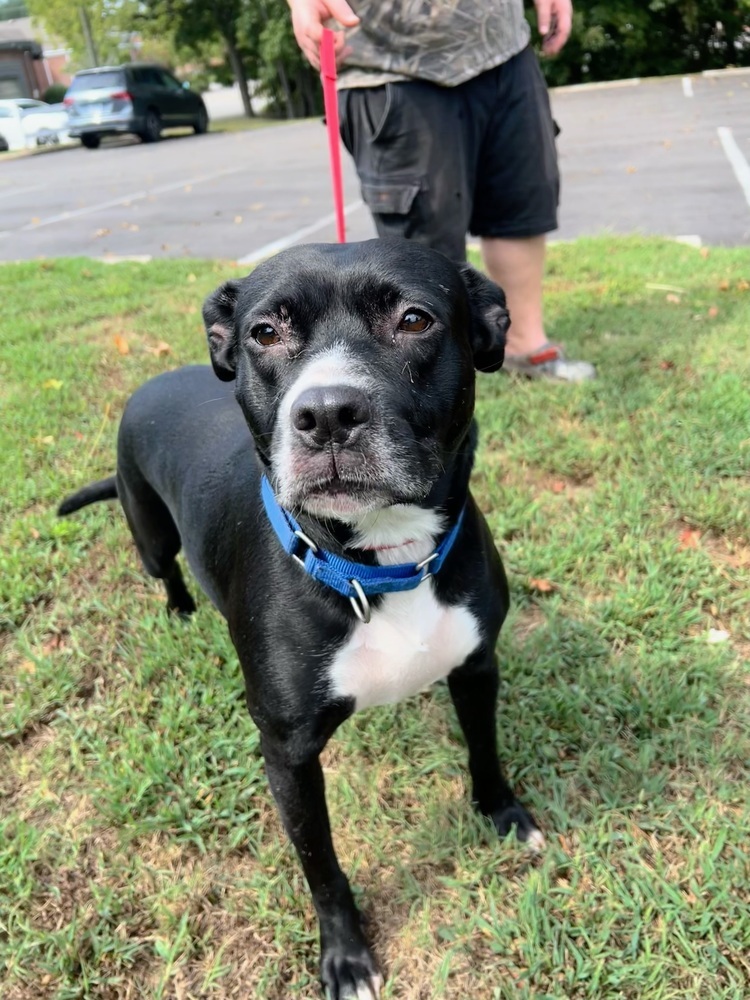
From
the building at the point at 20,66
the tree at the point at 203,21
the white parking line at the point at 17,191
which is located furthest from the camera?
the building at the point at 20,66

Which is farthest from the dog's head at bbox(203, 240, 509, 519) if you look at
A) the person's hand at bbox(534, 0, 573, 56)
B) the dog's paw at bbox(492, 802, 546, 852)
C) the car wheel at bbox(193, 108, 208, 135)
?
the car wheel at bbox(193, 108, 208, 135)

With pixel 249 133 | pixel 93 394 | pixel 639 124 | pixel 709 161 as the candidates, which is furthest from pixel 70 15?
pixel 93 394

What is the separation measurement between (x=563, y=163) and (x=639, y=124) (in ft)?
13.9

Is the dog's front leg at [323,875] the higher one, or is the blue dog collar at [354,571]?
the blue dog collar at [354,571]

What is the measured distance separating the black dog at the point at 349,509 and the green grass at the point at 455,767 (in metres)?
0.31

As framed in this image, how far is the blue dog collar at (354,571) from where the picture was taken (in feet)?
5.27

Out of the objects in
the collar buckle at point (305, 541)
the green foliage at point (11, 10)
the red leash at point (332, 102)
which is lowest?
the collar buckle at point (305, 541)

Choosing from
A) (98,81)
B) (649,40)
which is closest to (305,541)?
(98,81)

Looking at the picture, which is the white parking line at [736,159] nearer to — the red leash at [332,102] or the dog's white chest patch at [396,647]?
the red leash at [332,102]

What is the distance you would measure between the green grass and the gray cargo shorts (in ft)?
3.26

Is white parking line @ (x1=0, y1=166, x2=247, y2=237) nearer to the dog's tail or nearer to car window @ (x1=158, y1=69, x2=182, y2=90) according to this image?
the dog's tail

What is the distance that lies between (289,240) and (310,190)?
3677 mm

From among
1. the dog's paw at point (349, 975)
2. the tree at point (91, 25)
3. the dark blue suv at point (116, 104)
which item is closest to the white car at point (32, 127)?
the dark blue suv at point (116, 104)

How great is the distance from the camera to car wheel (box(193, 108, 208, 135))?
26578 mm
